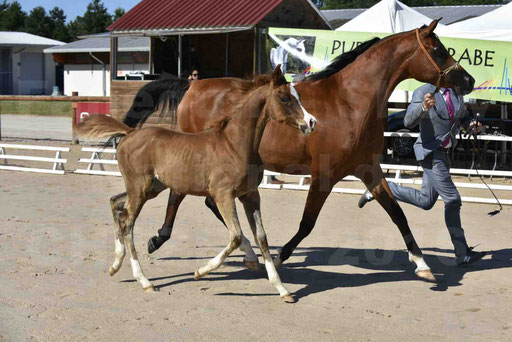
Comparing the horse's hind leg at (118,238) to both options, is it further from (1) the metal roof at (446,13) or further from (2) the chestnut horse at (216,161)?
(1) the metal roof at (446,13)

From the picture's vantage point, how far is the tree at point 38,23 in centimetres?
6894

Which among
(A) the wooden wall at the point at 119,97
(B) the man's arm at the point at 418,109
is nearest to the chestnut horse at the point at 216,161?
(B) the man's arm at the point at 418,109

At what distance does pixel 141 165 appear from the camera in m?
6.09

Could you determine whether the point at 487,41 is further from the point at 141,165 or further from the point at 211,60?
the point at 141,165

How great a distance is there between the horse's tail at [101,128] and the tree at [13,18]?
68.3 m

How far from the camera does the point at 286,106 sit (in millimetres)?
→ 5707

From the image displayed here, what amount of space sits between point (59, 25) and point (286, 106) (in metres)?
68.6

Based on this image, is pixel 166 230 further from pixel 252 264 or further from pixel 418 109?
pixel 418 109

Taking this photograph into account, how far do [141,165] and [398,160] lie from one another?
960cm

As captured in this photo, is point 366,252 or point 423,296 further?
point 366,252

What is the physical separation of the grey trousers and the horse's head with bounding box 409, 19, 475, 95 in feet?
2.42

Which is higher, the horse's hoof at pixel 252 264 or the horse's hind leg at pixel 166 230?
the horse's hind leg at pixel 166 230

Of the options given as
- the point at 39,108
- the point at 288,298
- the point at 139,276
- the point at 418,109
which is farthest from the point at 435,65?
the point at 39,108

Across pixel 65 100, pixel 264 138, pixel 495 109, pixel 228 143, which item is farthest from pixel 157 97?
pixel 65 100
